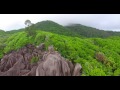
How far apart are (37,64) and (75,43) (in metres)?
2.15

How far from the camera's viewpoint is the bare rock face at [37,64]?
9.90 metres

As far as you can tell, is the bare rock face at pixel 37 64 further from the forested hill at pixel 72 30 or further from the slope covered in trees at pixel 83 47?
the forested hill at pixel 72 30

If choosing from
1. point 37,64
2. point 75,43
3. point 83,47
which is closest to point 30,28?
point 37,64

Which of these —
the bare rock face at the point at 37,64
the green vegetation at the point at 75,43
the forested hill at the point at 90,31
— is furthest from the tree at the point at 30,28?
the forested hill at the point at 90,31

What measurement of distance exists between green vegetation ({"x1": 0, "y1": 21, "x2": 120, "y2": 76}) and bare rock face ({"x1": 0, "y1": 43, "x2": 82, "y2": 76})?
0.77ft

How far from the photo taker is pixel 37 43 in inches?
435

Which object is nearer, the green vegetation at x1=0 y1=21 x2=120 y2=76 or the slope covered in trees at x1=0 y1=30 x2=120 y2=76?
the slope covered in trees at x1=0 y1=30 x2=120 y2=76

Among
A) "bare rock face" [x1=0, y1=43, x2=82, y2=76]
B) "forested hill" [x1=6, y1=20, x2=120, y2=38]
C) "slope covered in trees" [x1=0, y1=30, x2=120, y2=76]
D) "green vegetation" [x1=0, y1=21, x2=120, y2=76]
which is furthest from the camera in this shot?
"forested hill" [x1=6, y1=20, x2=120, y2=38]

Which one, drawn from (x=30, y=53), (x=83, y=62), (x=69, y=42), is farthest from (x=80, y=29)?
(x=30, y=53)

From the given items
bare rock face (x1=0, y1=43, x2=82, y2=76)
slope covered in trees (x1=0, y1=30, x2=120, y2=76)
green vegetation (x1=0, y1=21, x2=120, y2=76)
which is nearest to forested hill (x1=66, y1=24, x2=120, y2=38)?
green vegetation (x1=0, y1=21, x2=120, y2=76)

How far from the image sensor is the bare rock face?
9898 mm

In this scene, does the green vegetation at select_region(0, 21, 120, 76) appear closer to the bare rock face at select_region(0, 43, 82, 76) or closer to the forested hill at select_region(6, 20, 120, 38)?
the forested hill at select_region(6, 20, 120, 38)

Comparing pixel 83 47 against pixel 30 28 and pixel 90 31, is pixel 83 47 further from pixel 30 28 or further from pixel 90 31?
pixel 30 28

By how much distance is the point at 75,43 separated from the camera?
11016 mm
